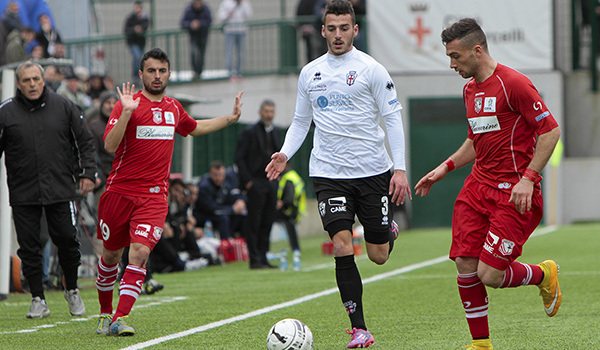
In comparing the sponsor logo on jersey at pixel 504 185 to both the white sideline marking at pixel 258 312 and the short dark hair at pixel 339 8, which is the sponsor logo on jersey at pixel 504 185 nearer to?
the short dark hair at pixel 339 8

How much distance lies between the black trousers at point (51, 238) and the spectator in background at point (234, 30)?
14.3 meters

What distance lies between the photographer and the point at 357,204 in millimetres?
6996

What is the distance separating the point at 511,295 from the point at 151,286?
3.77 m

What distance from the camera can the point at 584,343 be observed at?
6500 mm

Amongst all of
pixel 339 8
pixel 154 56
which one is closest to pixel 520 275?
pixel 339 8

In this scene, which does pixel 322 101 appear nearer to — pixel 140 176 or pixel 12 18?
pixel 140 176

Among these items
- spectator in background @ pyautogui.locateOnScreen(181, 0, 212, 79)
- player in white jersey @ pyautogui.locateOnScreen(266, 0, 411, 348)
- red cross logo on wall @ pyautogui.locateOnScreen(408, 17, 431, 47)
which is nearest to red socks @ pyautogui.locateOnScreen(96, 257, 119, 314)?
player in white jersey @ pyautogui.locateOnScreen(266, 0, 411, 348)

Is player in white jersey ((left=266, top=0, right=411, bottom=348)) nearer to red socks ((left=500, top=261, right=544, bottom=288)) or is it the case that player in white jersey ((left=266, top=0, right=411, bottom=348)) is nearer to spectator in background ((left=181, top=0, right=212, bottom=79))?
red socks ((left=500, top=261, right=544, bottom=288))

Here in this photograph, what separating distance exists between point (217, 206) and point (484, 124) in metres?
11.0

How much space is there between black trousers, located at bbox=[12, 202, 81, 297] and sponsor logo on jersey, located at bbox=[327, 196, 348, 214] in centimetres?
292

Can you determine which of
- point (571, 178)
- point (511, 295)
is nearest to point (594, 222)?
point (571, 178)

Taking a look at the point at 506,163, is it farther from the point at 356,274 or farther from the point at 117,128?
the point at 117,128

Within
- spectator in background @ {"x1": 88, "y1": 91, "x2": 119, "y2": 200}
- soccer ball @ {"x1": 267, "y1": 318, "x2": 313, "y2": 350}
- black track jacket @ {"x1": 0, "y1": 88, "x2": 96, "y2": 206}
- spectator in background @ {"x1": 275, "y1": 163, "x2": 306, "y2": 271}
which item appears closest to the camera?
soccer ball @ {"x1": 267, "y1": 318, "x2": 313, "y2": 350}

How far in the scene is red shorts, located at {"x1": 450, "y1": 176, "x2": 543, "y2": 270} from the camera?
5.93 meters
